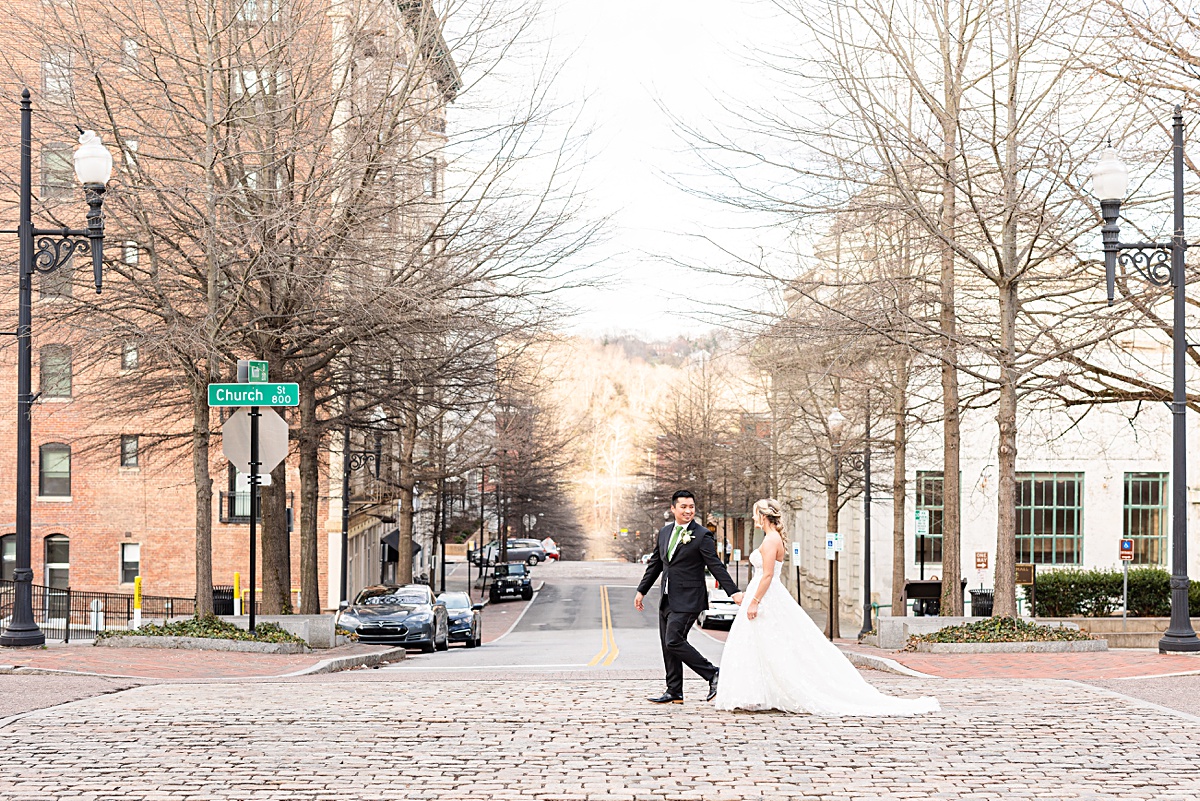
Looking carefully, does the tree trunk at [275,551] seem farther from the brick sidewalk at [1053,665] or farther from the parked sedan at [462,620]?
the brick sidewalk at [1053,665]

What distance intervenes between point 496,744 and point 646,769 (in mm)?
1355

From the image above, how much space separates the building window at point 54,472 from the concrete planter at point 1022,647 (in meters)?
33.2

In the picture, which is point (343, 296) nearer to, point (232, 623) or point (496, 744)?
point (232, 623)

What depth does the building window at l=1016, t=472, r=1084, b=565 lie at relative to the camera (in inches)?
1829

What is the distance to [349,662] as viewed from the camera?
18.7 meters

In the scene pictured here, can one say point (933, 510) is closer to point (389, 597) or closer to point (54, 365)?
point (389, 597)

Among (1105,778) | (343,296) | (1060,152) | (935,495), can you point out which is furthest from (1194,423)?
(1105,778)

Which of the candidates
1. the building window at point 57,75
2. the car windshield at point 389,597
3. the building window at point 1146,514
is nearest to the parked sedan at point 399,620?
the car windshield at point 389,597

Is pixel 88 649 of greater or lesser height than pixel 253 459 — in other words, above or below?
below

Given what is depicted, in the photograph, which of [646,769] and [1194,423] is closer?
[646,769]

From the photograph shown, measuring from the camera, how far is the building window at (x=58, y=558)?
43438 mm

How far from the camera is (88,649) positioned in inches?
693

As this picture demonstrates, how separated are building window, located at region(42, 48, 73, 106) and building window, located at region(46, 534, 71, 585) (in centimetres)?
2620

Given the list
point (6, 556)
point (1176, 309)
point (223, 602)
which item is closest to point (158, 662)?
point (1176, 309)
